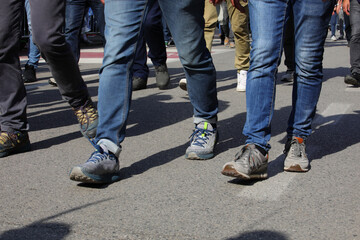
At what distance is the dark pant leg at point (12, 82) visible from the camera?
12.1ft

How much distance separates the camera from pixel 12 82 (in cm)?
378

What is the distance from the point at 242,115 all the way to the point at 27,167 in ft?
7.10

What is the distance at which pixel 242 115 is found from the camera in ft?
16.3

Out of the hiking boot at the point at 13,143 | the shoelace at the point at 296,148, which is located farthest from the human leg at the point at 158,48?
the shoelace at the point at 296,148

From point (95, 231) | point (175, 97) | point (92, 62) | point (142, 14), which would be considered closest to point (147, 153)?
point (142, 14)

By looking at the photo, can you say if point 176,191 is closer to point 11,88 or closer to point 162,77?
point 11,88

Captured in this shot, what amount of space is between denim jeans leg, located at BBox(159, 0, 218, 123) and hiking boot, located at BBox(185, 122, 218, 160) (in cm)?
6

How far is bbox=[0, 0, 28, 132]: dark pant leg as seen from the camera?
12.1 feet

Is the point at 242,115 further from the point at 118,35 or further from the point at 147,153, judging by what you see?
the point at 118,35

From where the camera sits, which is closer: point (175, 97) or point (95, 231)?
point (95, 231)

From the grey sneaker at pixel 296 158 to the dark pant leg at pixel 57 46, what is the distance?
5.01 ft

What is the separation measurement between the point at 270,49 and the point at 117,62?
82cm

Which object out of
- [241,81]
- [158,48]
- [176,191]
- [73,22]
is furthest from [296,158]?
[73,22]

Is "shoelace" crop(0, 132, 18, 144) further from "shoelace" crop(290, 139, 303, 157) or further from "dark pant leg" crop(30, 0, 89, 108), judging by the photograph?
"shoelace" crop(290, 139, 303, 157)
